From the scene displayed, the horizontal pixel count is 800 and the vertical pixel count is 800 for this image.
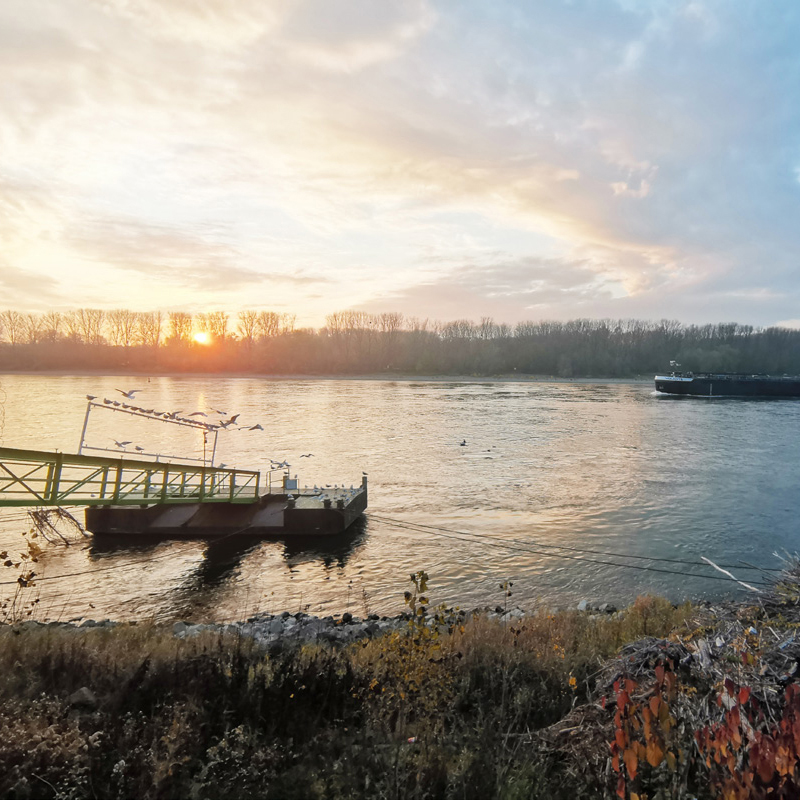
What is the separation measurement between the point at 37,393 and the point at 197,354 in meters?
78.9

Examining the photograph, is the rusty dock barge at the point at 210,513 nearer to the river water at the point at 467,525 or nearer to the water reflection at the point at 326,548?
the water reflection at the point at 326,548

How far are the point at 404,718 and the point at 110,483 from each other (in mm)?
16316

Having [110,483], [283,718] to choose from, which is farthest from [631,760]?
[110,483]

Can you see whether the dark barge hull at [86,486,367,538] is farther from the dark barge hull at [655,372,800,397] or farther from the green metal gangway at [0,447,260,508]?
the dark barge hull at [655,372,800,397]

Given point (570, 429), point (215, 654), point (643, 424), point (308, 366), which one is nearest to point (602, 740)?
point (215, 654)

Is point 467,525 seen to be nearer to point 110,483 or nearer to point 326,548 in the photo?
point 326,548

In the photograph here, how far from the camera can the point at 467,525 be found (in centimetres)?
2481

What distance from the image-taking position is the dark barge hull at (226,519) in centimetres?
2289

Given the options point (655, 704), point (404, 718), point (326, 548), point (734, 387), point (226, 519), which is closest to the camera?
point (655, 704)

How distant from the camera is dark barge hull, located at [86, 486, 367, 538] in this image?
22.9m

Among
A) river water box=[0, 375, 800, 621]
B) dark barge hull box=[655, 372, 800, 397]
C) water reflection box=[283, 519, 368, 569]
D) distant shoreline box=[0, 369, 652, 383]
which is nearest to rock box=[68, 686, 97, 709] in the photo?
river water box=[0, 375, 800, 621]

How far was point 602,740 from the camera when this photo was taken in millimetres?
5672

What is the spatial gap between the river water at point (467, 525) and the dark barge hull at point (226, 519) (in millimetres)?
689

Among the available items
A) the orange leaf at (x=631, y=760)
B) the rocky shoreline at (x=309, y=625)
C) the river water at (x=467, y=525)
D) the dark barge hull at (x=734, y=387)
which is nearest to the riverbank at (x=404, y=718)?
the orange leaf at (x=631, y=760)
